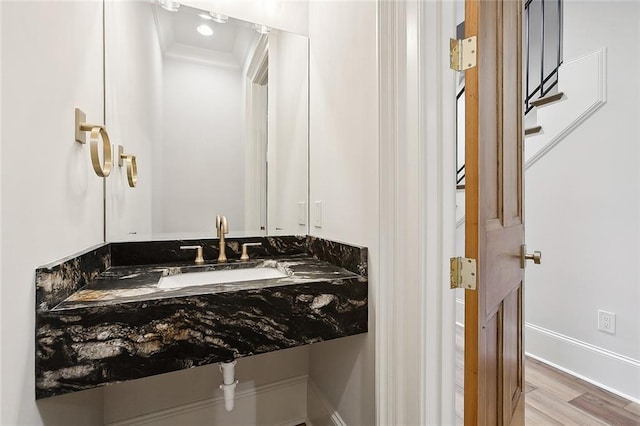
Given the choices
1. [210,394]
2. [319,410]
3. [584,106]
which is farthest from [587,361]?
[210,394]

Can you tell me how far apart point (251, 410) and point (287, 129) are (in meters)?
1.51

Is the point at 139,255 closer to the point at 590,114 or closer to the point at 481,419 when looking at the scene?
the point at 481,419

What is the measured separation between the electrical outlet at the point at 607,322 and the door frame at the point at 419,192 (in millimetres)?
1522

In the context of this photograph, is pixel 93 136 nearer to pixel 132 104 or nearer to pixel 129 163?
pixel 129 163

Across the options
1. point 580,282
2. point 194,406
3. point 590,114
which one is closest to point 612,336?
point 580,282

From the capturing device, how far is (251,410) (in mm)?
1550

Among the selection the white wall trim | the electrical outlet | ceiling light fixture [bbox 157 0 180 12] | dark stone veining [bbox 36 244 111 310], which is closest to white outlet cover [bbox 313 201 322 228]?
dark stone veining [bbox 36 244 111 310]

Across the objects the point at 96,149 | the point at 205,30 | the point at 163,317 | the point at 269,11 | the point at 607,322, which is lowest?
the point at 607,322

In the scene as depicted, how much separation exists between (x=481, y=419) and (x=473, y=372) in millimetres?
153

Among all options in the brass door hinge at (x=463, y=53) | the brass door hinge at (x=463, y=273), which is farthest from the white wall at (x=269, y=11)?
the brass door hinge at (x=463, y=273)

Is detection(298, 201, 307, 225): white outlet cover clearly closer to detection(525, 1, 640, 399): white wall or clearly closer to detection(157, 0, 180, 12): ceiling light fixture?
detection(157, 0, 180, 12): ceiling light fixture

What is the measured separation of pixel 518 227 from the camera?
129 centimetres

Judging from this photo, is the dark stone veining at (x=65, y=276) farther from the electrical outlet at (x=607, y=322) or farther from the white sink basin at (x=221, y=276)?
the electrical outlet at (x=607, y=322)

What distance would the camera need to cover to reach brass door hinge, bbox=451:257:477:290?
90 centimetres
